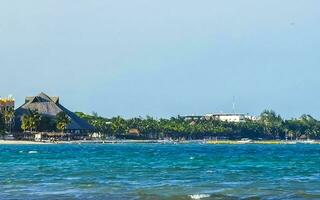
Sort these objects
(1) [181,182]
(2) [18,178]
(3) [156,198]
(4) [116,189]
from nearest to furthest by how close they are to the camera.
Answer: (3) [156,198], (4) [116,189], (1) [181,182], (2) [18,178]

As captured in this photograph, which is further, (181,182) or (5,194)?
(181,182)

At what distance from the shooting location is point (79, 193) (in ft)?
116

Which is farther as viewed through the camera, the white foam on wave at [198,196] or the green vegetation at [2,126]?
the green vegetation at [2,126]

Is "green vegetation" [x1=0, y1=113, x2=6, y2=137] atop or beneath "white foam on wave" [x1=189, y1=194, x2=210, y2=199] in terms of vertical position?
atop

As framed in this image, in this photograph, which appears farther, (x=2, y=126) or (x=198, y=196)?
(x=2, y=126)

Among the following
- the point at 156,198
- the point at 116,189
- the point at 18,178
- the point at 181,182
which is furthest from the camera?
the point at 18,178

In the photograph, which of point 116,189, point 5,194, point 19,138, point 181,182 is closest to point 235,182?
point 181,182

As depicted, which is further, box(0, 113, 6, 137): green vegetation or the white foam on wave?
box(0, 113, 6, 137): green vegetation

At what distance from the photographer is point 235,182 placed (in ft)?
141

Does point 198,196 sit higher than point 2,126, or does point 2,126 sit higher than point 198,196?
point 2,126

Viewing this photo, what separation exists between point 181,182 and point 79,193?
346 inches

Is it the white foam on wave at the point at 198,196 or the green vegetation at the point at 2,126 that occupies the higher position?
the green vegetation at the point at 2,126

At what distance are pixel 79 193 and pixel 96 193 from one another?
734 mm

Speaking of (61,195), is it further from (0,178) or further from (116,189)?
(0,178)
